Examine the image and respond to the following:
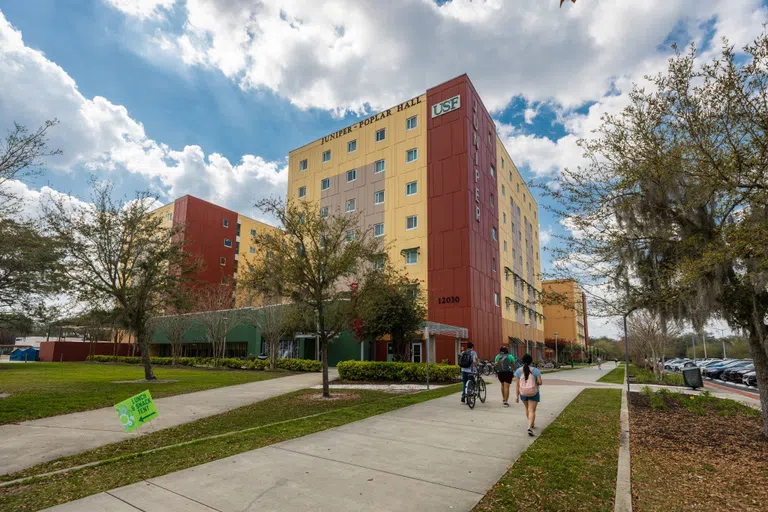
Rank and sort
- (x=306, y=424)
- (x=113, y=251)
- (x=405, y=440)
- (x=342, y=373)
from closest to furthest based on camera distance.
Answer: (x=405, y=440) → (x=306, y=424) → (x=113, y=251) → (x=342, y=373)

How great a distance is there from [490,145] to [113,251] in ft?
105

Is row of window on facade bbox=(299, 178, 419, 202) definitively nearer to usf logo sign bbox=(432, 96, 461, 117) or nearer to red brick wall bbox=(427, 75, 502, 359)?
red brick wall bbox=(427, 75, 502, 359)

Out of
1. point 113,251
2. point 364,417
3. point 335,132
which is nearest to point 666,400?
point 364,417

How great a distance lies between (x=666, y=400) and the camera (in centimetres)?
1374

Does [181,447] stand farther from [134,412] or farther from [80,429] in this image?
[80,429]

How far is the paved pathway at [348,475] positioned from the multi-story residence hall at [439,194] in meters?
22.1

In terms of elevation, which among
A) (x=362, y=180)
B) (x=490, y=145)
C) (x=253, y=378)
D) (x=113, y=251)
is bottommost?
(x=253, y=378)

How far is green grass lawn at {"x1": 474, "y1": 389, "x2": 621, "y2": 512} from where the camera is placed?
483 centimetres

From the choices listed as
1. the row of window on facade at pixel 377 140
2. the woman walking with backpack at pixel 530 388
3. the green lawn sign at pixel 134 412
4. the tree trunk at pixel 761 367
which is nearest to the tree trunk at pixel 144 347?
the green lawn sign at pixel 134 412

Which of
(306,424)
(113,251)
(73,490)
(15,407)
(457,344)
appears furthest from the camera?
(457,344)

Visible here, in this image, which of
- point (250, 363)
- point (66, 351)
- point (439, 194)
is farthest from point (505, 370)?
point (66, 351)

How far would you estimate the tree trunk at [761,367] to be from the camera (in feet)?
28.1

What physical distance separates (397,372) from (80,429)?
13578 millimetres

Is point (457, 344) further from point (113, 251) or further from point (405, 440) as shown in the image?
point (405, 440)
